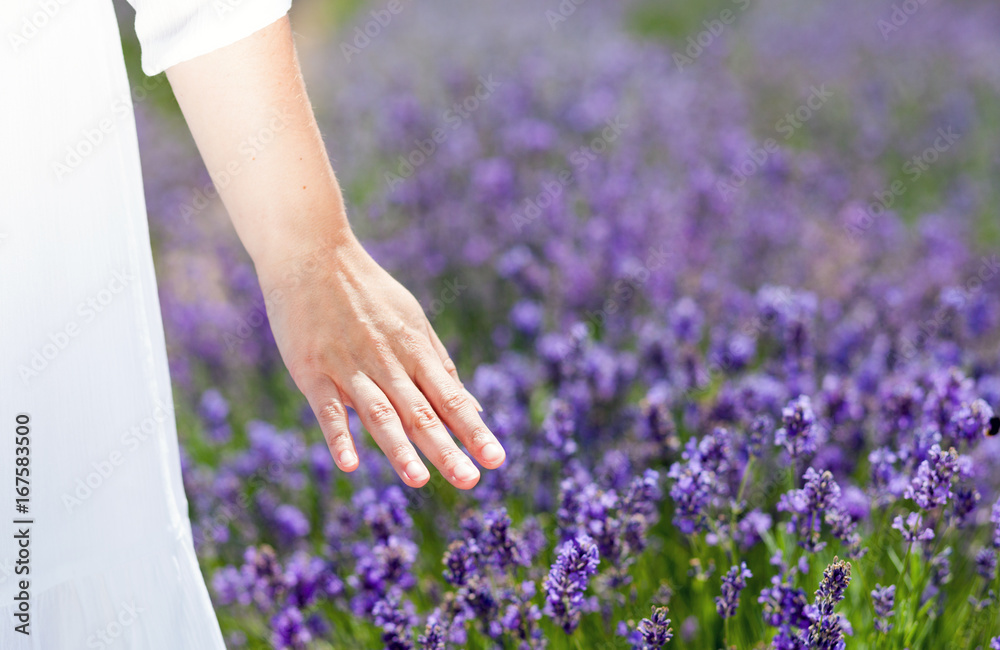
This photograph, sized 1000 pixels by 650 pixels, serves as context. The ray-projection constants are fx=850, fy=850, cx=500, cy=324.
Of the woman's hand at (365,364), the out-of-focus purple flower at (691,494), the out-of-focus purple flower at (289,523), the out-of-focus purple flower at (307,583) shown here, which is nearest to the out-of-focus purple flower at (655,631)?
the out-of-focus purple flower at (691,494)

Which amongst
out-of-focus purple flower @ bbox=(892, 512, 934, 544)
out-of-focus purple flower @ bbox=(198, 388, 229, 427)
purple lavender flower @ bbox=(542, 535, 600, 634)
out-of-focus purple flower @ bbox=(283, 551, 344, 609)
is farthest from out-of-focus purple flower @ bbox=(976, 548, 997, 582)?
out-of-focus purple flower @ bbox=(198, 388, 229, 427)

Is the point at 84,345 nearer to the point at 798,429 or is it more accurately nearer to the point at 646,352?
the point at 798,429

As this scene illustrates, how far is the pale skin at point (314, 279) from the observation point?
1.28 metres

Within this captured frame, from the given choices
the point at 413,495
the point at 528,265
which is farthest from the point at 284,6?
the point at 528,265

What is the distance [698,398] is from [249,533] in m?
1.46

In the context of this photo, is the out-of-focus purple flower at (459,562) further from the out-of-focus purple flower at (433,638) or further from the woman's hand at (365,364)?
the woman's hand at (365,364)

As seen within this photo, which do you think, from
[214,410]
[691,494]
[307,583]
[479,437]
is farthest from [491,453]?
[214,410]

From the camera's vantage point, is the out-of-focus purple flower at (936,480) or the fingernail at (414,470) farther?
the out-of-focus purple flower at (936,480)

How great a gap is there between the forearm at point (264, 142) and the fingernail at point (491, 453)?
0.40 metres

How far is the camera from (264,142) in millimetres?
1301

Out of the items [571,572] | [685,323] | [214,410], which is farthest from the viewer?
[214,410]

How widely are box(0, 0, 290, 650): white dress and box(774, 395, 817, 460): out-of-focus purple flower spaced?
1152 millimetres

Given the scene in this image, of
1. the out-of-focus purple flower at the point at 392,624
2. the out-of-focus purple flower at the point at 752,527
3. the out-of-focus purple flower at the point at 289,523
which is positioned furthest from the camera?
the out-of-focus purple flower at the point at 289,523

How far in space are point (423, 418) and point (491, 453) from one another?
0.12m
